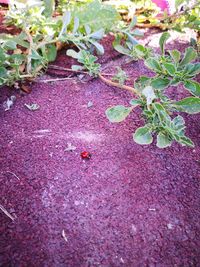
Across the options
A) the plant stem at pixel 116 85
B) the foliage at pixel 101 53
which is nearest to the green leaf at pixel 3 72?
the foliage at pixel 101 53

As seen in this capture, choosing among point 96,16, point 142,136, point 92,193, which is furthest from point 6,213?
point 96,16

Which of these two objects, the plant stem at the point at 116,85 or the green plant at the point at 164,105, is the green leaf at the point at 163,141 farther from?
the plant stem at the point at 116,85

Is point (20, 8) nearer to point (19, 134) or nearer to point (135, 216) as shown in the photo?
point (19, 134)

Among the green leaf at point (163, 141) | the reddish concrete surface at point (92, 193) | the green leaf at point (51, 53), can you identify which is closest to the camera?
the reddish concrete surface at point (92, 193)

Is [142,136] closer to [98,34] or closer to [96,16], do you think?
[98,34]

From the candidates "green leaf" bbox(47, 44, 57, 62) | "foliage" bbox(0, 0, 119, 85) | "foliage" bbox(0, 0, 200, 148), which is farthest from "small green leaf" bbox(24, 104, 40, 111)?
"green leaf" bbox(47, 44, 57, 62)

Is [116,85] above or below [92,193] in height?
above

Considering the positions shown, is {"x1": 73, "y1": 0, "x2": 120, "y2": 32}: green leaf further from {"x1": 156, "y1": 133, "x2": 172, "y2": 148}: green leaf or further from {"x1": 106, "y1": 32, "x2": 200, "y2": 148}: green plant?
{"x1": 156, "y1": 133, "x2": 172, "y2": 148}: green leaf
